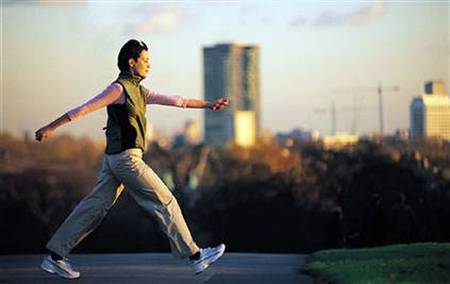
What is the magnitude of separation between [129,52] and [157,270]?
6.22ft

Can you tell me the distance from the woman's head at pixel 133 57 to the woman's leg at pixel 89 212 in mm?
728

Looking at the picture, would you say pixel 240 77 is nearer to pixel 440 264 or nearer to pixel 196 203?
pixel 196 203

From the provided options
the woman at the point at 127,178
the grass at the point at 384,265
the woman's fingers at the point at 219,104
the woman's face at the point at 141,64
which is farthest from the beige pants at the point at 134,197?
the grass at the point at 384,265

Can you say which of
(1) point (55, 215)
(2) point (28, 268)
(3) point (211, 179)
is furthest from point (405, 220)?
(3) point (211, 179)

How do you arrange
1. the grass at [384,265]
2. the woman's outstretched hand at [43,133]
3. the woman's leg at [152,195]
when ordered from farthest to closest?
the woman's leg at [152,195]
the grass at [384,265]
the woman's outstretched hand at [43,133]

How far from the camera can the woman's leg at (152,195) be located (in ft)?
25.0

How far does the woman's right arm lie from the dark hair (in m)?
0.20

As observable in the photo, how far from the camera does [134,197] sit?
7.77m

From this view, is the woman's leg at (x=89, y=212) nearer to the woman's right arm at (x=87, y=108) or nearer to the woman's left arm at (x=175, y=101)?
the woman's right arm at (x=87, y=108)

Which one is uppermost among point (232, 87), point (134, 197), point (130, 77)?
point (232, 87)

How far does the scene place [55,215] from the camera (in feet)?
109

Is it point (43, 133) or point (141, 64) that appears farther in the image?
point (141, 64)

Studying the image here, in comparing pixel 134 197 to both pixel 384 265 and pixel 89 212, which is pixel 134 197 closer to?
pixel 89 212

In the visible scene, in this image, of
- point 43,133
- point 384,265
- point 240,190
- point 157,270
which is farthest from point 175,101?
point 240,190
